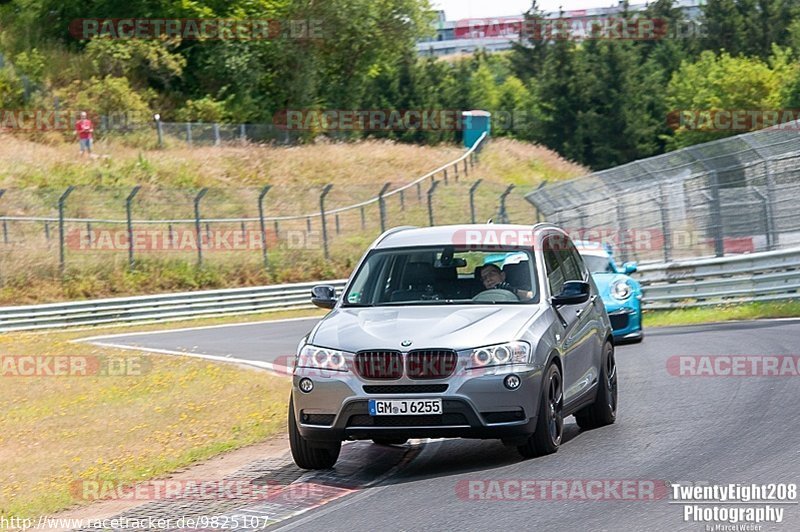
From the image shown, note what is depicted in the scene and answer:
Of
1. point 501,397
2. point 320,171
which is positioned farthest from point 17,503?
point 320,171

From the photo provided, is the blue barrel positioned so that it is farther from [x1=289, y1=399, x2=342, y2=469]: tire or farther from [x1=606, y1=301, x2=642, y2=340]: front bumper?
[x1=289, y1=399, x2=342, y2=469]: tire

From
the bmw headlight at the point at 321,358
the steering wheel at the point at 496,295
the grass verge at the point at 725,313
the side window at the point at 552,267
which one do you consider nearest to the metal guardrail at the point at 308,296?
the grass verge at the point at 725,313

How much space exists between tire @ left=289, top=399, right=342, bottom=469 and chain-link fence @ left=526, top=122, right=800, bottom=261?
54.5ft

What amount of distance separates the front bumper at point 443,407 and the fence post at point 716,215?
17706mm

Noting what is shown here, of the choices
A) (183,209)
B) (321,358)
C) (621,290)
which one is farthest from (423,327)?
(183,209)

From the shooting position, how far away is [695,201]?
87.2 ft

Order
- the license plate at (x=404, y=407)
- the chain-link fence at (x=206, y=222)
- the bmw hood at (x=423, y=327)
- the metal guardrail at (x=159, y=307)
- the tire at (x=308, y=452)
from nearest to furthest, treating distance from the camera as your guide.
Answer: the license plate at (x=404, y=407) < the bmw hood at (x=423, y=327) < the tire at (x=308, y=452) < the metal guardrail at (x=159, y=307) < the chain-link fence at (x=206, y=222)

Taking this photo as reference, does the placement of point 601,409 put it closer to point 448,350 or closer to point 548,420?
point 548,420

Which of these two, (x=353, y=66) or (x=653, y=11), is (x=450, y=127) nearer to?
(x=353, y=66)

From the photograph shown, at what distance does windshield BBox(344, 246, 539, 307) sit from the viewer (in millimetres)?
9750

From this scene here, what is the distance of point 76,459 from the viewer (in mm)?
11336

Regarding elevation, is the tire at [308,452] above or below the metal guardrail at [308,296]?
above

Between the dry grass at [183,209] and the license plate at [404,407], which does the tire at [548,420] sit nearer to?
the license plate at [404,407]

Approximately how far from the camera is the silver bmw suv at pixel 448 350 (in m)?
8.66
